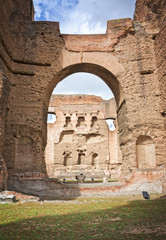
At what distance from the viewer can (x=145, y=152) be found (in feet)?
28.1

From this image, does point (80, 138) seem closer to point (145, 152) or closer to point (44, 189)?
point (145, 152)

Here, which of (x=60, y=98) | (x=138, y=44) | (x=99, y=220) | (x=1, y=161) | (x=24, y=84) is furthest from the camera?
(x=60, y=98)

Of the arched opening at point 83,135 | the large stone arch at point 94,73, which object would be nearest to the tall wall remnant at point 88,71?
the large stone arch at point 94,73

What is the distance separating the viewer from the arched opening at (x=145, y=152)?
8.41 m

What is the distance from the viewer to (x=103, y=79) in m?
10.8

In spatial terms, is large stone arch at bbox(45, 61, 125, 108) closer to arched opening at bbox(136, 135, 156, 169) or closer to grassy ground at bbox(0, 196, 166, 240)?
arched opening at bbox(136, 135, 156, 169)

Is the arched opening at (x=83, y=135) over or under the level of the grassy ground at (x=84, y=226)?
over

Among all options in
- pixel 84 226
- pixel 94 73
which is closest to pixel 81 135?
pixel 94 73

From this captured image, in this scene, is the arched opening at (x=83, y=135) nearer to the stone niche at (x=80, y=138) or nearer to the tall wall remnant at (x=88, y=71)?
the stone niche at (x=80, y=138)

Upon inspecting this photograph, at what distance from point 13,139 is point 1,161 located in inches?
81.5

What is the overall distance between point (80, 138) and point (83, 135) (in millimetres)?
469

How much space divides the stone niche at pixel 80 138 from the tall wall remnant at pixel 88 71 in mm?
12333

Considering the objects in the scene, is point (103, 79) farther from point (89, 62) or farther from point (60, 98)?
point (60, 98)

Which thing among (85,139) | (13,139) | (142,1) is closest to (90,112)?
(85,139)
